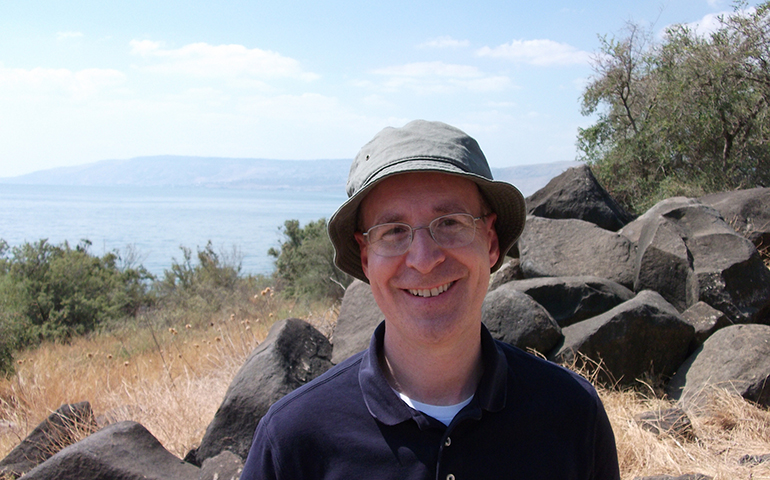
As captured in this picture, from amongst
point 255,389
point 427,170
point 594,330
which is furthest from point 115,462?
point 594,330

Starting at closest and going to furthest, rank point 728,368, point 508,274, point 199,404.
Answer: point 728,368
point 199,404
point 508,274

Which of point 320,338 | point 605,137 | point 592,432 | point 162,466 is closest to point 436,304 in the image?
point 592,432

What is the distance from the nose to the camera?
1.74m

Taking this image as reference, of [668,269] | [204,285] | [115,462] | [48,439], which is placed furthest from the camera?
[204,285]

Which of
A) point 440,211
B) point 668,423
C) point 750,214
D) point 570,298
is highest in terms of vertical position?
point 440,211

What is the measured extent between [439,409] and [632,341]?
4.40 meters

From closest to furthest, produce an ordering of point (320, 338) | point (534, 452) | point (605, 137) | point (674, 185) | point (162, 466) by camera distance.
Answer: point (534, 452) → point (162, 466) → point (320, 338) → point (674, 185) → point (605, 137)

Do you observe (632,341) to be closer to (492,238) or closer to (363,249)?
(492,238)

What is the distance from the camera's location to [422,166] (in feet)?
5.52

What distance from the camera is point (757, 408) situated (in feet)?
16.0

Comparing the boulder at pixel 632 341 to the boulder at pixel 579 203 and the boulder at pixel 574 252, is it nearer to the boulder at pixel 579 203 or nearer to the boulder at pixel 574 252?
the boulder at pixel 574 252

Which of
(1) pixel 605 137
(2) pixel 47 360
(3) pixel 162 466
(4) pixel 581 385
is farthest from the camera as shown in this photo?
(1) pixel 605 137

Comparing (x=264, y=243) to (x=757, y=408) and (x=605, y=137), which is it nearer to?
(x=605, y=137)

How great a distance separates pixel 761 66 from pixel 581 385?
1394 centimetres
